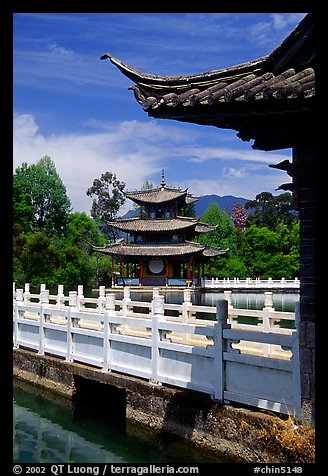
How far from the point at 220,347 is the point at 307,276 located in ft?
5.42

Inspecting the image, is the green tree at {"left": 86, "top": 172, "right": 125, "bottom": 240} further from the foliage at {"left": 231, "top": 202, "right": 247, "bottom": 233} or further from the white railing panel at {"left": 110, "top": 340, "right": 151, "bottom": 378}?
the white railing panel at {"left": 110, "top": 340, "right": 151, "bottom": 378}

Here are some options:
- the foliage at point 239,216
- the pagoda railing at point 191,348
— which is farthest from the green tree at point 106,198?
the pagoda railing at point 191,348

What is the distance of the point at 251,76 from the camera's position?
5086mm

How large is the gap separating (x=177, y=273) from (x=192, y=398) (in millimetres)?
39705

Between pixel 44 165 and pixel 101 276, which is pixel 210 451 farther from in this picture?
pixel 44 165

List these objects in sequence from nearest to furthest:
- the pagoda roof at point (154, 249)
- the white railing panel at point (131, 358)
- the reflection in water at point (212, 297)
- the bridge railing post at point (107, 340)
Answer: the white railing panel at point (131, 358) → the bridge railing post at point (107, 340) → the reflection in water at point (212, 297) → the pagoda roof at point (154, 249)

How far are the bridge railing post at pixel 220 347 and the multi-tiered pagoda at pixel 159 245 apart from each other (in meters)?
35.8

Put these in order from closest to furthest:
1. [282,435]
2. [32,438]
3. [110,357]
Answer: [282,435] < [32,438] < [110,357]

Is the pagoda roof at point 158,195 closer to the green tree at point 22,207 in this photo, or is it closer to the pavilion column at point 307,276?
the green tree at point 22,207

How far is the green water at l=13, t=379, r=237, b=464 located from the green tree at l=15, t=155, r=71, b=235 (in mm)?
48108

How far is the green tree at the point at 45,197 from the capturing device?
57.6m

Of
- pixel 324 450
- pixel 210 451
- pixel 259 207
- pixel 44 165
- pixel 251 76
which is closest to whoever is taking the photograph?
pixel 324 450

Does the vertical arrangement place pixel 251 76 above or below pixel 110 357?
above
